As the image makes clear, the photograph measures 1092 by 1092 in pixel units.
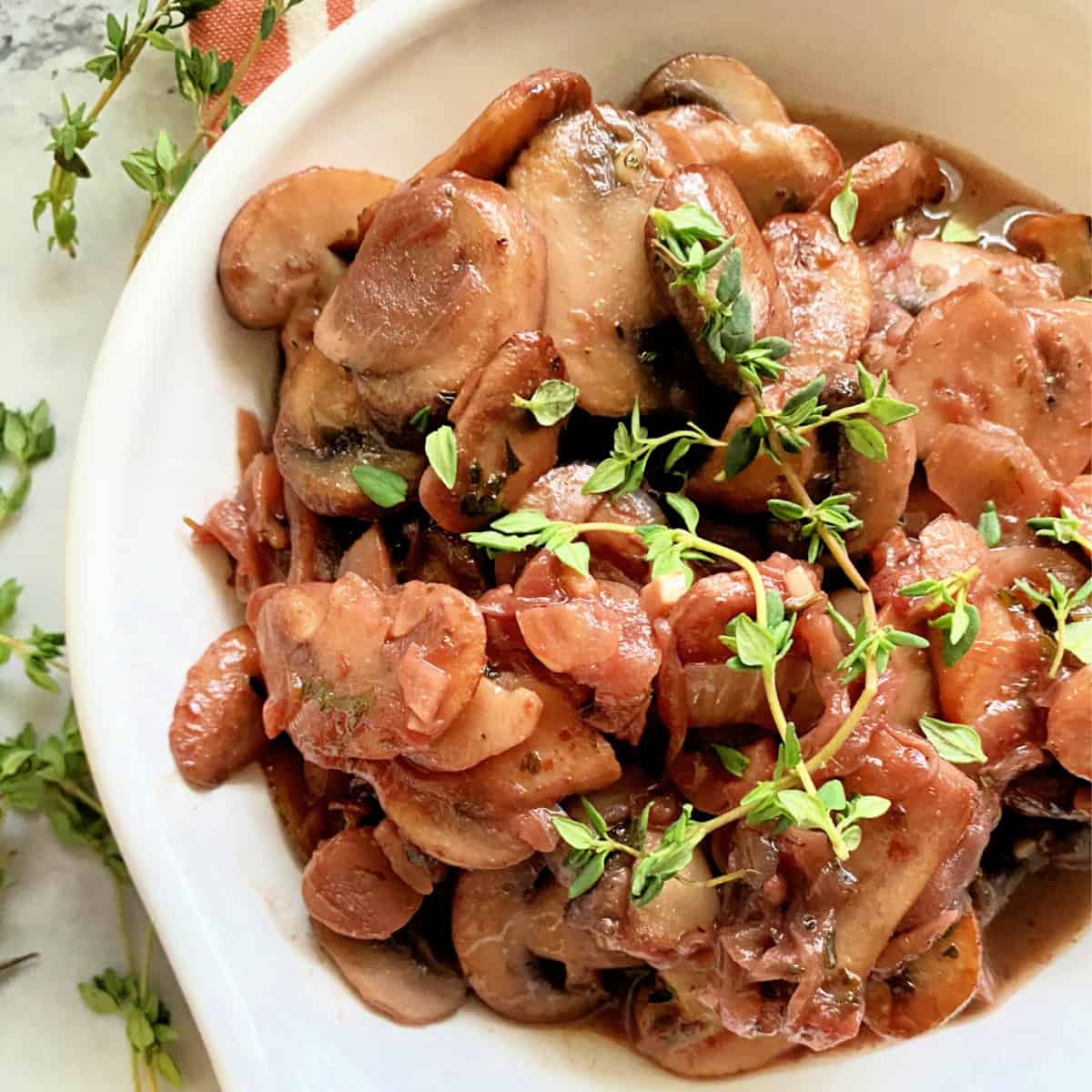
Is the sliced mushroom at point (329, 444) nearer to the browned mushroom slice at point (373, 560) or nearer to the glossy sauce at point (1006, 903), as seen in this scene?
the browned mushroom slice at point (373, 560)

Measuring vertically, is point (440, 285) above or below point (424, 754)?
above

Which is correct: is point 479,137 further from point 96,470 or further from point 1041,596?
point 1041,596

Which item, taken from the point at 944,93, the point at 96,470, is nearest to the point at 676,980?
the point at 96,470

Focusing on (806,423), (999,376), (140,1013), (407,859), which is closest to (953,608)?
(806,423)

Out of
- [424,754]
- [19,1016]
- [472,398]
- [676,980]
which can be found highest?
[472,398]

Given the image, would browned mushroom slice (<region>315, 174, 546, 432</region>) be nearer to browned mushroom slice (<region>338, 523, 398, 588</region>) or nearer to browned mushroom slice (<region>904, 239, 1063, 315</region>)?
browned mushroom slice (<region>338, 523, 398, 588</region>)

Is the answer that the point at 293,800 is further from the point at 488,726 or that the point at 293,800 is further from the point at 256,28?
the point at 256,28

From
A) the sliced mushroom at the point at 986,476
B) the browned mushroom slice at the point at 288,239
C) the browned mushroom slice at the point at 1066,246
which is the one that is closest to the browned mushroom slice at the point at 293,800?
the browned mushroom slice at the point at 288,239
